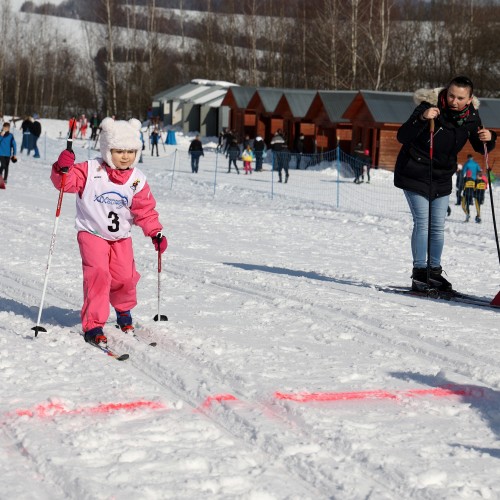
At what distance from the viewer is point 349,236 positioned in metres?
13.5

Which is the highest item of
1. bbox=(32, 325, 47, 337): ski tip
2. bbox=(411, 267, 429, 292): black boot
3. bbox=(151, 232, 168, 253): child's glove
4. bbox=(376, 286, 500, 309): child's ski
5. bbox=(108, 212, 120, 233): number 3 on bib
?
bbox=(108, 212, 120, 233): number 3 on bib

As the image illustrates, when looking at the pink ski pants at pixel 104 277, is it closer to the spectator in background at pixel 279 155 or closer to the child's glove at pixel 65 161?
the child's glove at pixel 65 161

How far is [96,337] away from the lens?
5.74 m

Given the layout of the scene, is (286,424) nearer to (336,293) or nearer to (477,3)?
(336,293)

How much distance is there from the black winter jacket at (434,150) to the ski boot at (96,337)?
3.02 meters

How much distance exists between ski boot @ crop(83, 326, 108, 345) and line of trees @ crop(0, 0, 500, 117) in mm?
40343

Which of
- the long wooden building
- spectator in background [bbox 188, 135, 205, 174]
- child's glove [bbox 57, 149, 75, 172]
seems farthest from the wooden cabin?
child's glove [bbox 57, 149, 75, 172]

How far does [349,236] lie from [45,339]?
320 inches

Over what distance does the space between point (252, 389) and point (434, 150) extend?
3599 mm

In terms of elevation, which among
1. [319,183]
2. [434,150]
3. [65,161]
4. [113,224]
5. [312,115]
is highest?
[312,115]

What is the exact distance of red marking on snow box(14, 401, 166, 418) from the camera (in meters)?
4.33

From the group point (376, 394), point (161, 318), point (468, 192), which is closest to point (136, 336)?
point (161, 318)

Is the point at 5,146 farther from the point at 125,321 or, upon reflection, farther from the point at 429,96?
the point at 125,321

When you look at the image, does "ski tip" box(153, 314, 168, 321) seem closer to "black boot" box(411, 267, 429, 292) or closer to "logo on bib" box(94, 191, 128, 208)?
"logo on bib" box(94, 191, 128, 208)
